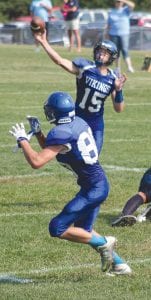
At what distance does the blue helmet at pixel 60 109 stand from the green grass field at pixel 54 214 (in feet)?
3.82

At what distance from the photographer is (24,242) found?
8.62 m

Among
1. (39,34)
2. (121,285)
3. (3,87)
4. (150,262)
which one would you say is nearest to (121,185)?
(39,34)

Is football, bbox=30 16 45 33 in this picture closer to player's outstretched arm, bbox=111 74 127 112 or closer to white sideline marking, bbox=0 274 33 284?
player's outstretched arm, bbox=111 74 127 112

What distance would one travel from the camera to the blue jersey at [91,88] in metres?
9.93

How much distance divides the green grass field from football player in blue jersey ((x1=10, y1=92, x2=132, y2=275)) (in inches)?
10.0

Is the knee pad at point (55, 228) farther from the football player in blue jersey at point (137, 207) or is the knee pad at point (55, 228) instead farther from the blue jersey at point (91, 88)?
the blue jersey at point (91, 88)

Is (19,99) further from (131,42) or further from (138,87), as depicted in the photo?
(131,42)

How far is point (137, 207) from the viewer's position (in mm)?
9477

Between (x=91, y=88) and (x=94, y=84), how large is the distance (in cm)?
5

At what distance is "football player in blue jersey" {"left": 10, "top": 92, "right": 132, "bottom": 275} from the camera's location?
23.9 ft

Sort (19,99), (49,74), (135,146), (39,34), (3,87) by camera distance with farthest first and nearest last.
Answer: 1. (49,74)
2. (3,87)
3. (19,99)
4. (135,146)
5. (39,34)

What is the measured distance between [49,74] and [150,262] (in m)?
16.0

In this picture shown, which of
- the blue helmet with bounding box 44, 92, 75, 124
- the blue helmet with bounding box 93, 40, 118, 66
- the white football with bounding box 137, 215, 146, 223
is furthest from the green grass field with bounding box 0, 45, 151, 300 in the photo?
the blue helmet with bounding box 93, 40, 118, 66

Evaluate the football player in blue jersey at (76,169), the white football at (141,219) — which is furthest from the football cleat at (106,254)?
the white football at (141,219)
